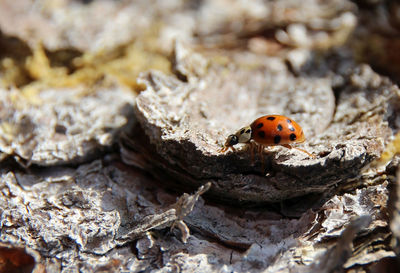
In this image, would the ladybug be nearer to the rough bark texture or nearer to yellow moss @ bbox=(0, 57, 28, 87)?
the rough bark texture

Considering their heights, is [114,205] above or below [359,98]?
below

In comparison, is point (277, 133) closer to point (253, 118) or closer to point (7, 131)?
point (253, 118)

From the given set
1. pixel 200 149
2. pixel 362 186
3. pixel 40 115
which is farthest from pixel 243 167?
pixel 40 115

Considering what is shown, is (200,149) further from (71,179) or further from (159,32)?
(159,32)

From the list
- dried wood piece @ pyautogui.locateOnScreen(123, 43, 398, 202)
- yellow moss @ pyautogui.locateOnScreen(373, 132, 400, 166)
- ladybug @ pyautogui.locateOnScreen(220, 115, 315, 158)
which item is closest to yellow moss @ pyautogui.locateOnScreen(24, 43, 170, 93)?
dried wood piece @ pyautogui.locateOnScreen(123, 43, 398, 202)

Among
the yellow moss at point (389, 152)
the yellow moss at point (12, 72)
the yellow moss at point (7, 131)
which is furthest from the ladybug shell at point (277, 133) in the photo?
the yellow moss at point (12, 72)

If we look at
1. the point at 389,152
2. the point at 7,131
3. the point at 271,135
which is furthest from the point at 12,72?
the point at 389,152

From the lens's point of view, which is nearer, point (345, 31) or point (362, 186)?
point (362, 186)
